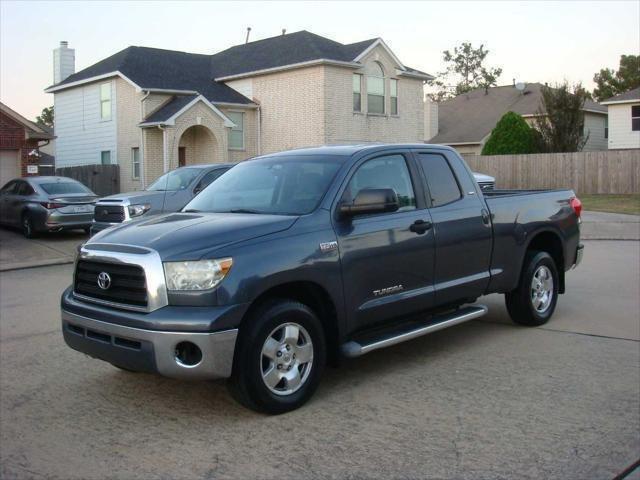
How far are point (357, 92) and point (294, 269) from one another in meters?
26.8

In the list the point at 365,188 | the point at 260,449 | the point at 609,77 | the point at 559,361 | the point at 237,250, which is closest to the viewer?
the point at 260,449

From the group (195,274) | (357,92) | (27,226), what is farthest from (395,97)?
(195,274)

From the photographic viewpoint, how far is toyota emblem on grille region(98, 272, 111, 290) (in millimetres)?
5137

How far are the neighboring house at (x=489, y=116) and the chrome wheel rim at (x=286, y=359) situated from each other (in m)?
37.5

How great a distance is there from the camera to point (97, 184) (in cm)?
3033

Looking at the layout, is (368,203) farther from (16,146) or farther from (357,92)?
(357,92)

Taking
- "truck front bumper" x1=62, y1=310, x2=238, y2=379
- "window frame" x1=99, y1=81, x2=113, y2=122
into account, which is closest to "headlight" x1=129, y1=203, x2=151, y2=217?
"truck front bumper" x1=62, y1=310, x2=238, y2=379

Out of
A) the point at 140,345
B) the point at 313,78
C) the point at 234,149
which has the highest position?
the point at 313,78

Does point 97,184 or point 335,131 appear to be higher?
point 335,131

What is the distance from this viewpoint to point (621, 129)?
37.4 m

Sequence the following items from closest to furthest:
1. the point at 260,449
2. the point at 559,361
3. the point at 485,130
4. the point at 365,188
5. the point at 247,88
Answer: the point at 260,449
the point at 365,188
the point at 559,361
the point at 247,88
the point at 485,130

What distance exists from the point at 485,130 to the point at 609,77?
3037 cm

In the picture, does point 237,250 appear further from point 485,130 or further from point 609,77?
point 609,77

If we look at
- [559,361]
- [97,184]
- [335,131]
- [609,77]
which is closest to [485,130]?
[335,131]
